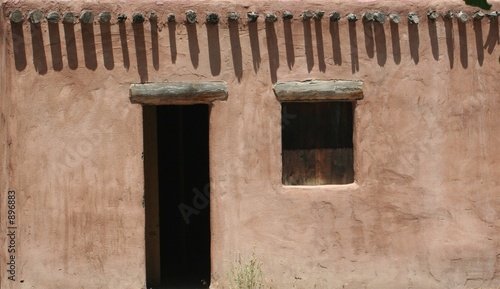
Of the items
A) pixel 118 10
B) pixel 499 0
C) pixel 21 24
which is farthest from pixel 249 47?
pixel 499 0

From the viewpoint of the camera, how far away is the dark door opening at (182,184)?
9.67 m

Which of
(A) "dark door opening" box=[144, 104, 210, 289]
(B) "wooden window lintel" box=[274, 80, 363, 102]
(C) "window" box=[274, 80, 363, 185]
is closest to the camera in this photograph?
(B) "wooden window lintel" box=[274, 80, 363, 102]

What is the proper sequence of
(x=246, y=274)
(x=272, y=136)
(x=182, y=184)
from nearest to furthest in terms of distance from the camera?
(x=246, y=274)
(x=272, y=136)
(x=182, y=184)

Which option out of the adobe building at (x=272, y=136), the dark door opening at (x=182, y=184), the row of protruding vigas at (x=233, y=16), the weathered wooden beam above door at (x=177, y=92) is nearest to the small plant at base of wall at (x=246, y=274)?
the adobe building at (x=272, y=136)

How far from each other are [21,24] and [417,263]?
4.34 meters

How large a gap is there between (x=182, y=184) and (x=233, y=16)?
278 centimetres

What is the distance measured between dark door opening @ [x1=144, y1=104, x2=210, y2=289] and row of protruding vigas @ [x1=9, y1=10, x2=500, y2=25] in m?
2.20

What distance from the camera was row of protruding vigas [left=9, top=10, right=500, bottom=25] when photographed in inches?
289

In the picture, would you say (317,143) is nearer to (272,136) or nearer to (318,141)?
(318,141)

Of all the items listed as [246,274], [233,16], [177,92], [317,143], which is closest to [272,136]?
[317,143]

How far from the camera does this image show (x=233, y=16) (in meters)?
7.55

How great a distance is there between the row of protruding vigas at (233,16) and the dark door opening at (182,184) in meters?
2.20

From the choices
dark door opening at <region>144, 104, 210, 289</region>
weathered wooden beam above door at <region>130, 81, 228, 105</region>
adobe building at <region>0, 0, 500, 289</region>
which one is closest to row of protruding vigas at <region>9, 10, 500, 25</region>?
adobe building at <region>0, 0, 500, 289</region>

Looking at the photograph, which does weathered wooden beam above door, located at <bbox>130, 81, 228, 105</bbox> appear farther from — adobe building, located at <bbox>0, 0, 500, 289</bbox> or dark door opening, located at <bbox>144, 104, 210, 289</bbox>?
dark door opening, located at <bbox>144, 104, 210, 289</bbox>
